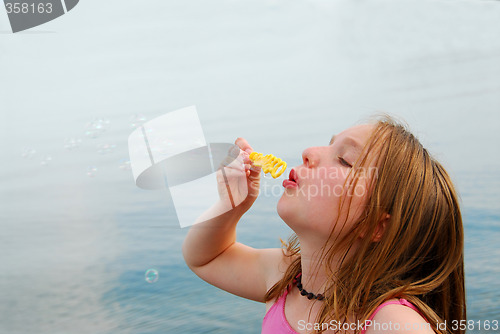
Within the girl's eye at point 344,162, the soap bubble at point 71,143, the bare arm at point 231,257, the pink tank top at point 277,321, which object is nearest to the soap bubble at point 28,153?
the soap bubble at point 71,143

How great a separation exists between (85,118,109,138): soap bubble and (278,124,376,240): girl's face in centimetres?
82

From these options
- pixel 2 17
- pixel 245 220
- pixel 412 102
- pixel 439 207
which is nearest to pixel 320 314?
pixel 439 207

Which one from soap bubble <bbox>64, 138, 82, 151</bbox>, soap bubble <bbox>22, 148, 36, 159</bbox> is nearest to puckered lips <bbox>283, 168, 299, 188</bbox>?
soap bubble <bbox>64, 138, 82, 151</bbox>

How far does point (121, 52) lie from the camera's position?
300 cm

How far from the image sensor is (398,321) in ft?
2.67

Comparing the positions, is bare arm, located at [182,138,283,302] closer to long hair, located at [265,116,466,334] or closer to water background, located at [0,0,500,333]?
long hair, located at [265,116,466,334]

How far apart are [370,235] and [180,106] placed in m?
2.09

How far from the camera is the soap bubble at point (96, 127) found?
1.54 meters

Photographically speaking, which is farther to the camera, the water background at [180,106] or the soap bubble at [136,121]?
the water background at [180,106]

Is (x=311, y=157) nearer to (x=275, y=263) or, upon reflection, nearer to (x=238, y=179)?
(x=238, y=179)

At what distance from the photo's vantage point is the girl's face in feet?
3.02

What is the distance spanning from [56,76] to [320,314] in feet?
8.05

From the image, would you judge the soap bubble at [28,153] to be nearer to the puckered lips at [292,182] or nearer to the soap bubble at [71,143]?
the soap bubble at [71,143]

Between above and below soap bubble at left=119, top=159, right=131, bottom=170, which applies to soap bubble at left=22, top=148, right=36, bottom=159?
above
